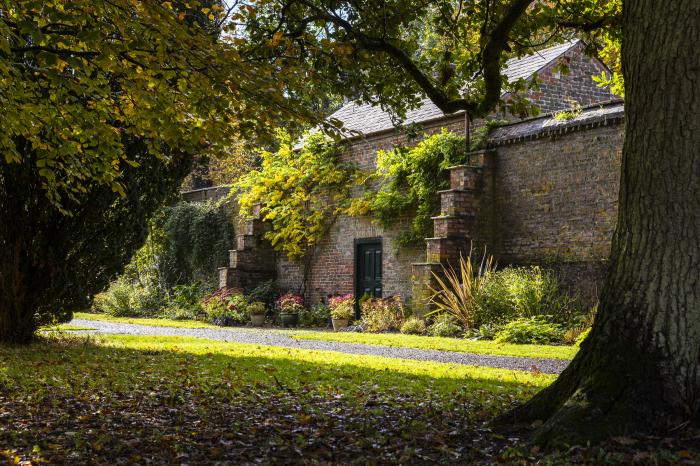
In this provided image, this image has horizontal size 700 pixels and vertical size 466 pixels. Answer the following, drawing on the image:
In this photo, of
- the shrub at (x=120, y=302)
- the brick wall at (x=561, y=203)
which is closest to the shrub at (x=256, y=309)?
the shrub at (x=120, y=302)

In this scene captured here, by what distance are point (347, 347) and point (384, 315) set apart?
420 cm

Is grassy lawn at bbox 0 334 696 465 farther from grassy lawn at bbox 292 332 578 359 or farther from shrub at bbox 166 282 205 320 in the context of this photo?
shrub at bbox 166 282 205 320

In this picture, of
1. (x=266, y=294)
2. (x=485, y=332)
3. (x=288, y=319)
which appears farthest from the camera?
(x=266, y=294)

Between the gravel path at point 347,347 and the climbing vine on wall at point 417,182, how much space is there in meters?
3.53

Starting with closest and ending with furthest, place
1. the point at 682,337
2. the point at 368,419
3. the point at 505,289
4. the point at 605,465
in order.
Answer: the point at 605,465, the point at 682,337, the point at 368,419, the point at 505,289

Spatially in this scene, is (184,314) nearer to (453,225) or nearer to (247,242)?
(247,242)

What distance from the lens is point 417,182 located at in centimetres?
1628

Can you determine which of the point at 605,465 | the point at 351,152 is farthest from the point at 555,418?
the point at 351,152

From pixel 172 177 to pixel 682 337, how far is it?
869 cm

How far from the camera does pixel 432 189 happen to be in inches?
627

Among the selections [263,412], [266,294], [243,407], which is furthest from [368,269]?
[263,412]

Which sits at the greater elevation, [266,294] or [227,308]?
[266,294]

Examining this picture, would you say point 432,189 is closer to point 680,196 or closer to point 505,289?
point 505,289

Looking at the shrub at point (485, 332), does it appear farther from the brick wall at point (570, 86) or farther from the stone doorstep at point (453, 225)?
the brick wall at point (570, 86)
